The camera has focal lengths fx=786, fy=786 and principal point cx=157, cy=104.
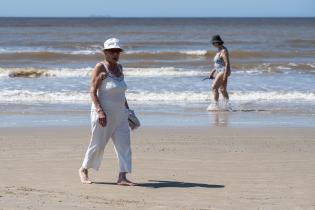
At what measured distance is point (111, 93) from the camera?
6.75 metres

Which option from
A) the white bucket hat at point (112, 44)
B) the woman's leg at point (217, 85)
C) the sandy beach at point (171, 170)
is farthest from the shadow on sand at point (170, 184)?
A: the woman's leg at point (217, 85)

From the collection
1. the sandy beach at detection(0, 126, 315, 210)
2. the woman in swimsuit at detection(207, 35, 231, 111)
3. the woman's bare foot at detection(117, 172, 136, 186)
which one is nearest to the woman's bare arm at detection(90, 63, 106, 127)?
the woman's bare foot at detection(117, 172, 136, 186)

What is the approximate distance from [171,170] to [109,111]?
119 cm

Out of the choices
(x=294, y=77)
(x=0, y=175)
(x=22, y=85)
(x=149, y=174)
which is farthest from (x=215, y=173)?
(x=294, y=77)

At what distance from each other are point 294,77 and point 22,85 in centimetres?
753

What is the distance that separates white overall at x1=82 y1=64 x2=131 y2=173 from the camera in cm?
674

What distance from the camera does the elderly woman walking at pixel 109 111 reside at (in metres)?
6.70

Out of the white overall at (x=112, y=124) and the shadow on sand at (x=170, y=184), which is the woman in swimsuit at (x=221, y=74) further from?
the white overall at (x=112, y=124)

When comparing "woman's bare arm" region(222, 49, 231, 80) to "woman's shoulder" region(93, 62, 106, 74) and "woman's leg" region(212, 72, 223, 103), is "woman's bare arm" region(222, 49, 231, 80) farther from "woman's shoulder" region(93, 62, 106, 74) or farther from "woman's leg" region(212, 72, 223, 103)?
"woman's shoulder" region(93, 62, 106, 74)

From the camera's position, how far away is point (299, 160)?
26.8 feet

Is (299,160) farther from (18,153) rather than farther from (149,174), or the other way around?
(18,153)

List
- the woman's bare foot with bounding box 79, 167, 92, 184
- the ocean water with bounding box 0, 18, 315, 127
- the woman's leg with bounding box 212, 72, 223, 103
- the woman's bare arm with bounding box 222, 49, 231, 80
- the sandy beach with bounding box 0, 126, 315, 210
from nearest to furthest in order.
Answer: the sandy beach with bounding box 0, 126, 315, 210
the woman's bare foot with bounding box 79, 167, 92, 184
the ocean water with bounding box 0, 18, 315, 127
the woman's bare arm with bounding box 222, 49, 231, 80
the woman's leg with bounding box 212, 72, 223, 103

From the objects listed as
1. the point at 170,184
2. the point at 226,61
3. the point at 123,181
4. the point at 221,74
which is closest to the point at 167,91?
the point at 221,74

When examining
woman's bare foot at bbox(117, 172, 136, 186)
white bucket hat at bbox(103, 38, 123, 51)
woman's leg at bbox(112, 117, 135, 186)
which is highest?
white bucket hat at bbox(103, 38, 123, 51)
